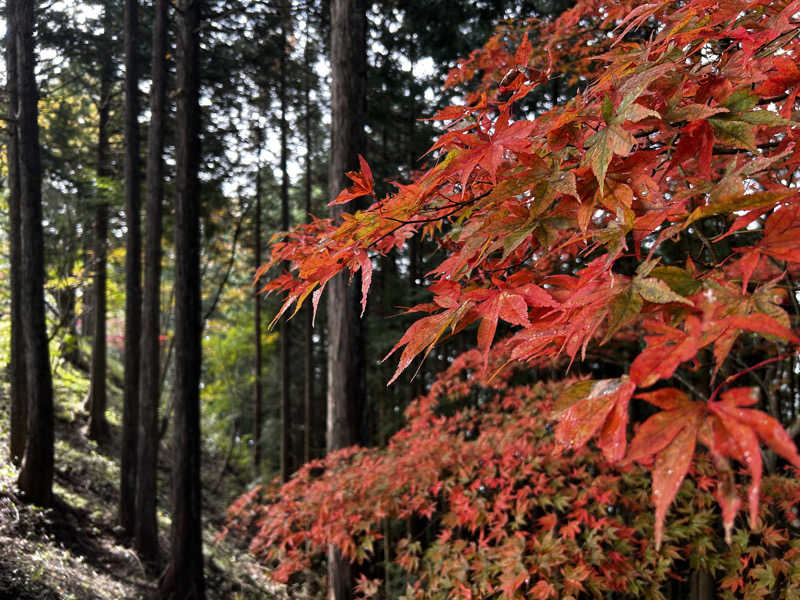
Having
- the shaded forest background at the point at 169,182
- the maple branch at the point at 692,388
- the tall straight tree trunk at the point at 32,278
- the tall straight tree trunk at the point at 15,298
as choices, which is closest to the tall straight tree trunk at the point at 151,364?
the shaded forest background at the point at 169,182

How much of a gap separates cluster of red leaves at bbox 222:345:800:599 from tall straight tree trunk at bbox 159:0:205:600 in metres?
1.33

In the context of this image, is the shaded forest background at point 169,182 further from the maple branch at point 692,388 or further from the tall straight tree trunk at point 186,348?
the maple branch at point 692,388

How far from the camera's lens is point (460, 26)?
1027cm

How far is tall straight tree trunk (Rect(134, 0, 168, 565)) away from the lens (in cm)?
714

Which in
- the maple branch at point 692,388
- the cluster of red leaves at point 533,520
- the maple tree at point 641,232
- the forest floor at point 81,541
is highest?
the maple tree at point 641,232

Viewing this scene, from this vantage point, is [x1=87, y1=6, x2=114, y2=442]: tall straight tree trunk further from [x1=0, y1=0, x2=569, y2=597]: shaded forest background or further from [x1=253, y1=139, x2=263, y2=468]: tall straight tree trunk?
[x1=253, y1=139, x2=263, y2=468]: tall straight tree trunk

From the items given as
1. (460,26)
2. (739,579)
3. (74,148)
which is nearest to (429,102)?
(460,26)

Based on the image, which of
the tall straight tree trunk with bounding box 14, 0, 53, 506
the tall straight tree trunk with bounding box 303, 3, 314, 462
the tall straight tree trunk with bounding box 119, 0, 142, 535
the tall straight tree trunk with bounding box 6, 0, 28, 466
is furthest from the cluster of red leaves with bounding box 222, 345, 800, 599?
the tall straight tree trunk with bounding box 303, 3, 314, 462

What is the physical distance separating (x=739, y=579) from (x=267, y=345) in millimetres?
13747

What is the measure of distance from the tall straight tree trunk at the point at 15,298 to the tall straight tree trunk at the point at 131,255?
1.34 meters

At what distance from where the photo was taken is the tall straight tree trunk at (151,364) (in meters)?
7.14

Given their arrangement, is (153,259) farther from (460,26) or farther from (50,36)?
(460,26)

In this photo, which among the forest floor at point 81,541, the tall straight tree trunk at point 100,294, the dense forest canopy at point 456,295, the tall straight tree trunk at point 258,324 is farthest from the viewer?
the tall straight tree trunk at point 258,324

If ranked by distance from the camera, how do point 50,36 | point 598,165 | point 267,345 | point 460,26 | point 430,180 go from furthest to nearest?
point 267,345, point 460,26, point 50,36, point 430,180, point 598,165
